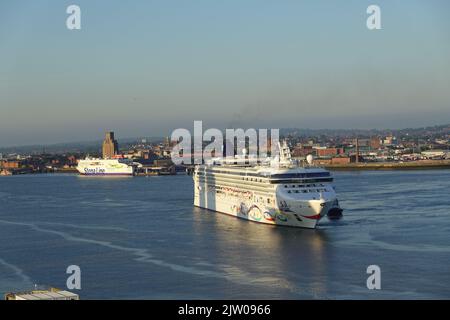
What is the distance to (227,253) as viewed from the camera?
12.0 m

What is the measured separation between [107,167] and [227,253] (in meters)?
37.2

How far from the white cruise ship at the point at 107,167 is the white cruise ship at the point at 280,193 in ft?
95.4

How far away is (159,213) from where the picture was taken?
19.1 metres

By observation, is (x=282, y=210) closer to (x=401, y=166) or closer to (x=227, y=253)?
(x=227, y=253)

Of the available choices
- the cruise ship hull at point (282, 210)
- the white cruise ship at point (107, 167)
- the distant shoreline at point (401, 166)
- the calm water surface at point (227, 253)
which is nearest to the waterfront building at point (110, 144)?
the white cruise ship at point (107, 167)

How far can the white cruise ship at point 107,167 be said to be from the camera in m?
47.8

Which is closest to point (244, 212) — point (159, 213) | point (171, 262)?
point (159, 213)

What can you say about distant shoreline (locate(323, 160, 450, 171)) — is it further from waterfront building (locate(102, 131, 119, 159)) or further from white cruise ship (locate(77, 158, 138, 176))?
waterfront building (locate(102, 131, 119, 159))

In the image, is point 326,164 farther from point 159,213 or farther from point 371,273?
point 371,273

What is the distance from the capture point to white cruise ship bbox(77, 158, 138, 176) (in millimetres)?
Result: 47781

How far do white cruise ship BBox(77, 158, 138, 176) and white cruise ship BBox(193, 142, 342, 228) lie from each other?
29072 millimetres

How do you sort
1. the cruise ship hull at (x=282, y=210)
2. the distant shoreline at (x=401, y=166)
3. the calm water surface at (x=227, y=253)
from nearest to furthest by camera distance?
the calm water surface at (x=227, y=253)
the cruise ship hull at (x=282, y=210)
the distant shoreline at (x=401, y=166)

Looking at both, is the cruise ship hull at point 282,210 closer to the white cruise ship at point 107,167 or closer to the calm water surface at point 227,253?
the calm water surface at point 227,253
